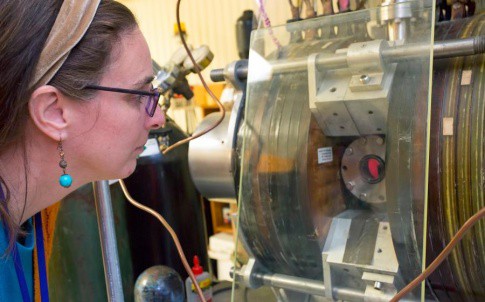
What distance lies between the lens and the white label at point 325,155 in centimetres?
90

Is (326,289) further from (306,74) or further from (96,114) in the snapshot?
(96,114)

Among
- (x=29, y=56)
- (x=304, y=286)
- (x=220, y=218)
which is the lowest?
(x=220, y=218)

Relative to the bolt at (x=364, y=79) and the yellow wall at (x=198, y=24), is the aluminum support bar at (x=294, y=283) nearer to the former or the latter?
the bolt at (x=364, y=79)

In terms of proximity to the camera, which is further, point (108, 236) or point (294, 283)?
point (108, 236)

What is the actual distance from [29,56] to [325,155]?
20.5 inches

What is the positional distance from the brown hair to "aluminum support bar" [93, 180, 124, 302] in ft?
0.81

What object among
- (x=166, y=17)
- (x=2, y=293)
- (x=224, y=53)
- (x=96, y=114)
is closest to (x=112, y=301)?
(x=2, y=293)

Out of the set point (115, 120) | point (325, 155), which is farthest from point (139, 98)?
point (325, 155)

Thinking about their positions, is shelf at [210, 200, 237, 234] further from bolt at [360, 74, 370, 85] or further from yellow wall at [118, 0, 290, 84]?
bolt at [360, 74, 370, 85]

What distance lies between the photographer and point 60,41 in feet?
2.35

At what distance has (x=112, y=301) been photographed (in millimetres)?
1030

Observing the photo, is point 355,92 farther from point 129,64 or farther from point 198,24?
point 198,24

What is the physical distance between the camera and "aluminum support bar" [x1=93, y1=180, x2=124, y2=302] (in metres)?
1.02

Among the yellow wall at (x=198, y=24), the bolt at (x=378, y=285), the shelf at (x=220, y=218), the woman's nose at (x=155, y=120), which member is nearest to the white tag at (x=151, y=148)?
the woman's nose at (x=155, y=120)
